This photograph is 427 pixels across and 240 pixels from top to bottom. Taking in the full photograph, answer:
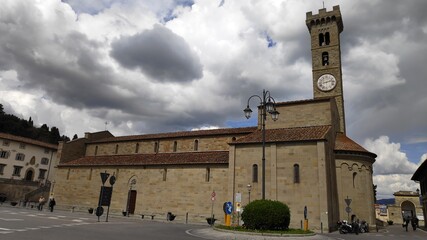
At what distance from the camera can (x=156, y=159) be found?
39.7 metres

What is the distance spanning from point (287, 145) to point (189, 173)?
1245 centimetres

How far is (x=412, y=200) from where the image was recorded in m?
63.3

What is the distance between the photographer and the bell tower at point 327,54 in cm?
4184

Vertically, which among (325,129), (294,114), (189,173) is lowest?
(189,173)

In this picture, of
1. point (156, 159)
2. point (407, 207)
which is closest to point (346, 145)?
point (156, 159)

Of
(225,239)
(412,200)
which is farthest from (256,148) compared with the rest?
(412,200)

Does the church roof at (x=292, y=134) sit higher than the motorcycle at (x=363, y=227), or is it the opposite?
the church roof at (x=292, y=134)

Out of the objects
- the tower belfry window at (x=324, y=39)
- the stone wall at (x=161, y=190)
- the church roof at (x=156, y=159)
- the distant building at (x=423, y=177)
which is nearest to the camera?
the stone wall at (x=161, y=190)

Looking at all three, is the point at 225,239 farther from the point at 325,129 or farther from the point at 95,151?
the point at 95,151

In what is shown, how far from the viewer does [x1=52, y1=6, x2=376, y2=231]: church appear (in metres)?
27.5

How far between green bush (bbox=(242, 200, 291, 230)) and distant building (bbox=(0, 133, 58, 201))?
52294mm

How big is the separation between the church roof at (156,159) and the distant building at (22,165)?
53.3 feet

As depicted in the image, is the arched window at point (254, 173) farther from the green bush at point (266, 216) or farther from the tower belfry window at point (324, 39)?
the tower belfry window at point (324, 39)

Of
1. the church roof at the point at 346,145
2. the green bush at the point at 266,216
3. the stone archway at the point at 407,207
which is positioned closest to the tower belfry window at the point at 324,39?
the church roof at the point at 346,145
